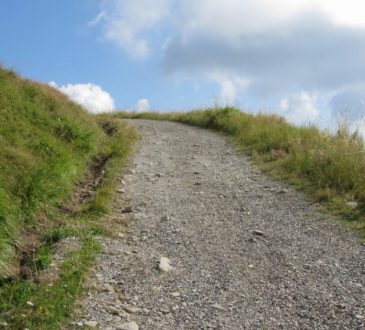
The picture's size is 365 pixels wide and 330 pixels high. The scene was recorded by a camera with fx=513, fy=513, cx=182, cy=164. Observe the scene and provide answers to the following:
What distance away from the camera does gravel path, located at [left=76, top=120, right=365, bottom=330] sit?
4.76 meters

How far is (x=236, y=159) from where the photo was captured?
12516 mm

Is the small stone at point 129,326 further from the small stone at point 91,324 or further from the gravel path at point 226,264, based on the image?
the small stone at point 91,324

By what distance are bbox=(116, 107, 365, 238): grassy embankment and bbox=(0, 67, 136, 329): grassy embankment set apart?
11.3 ft

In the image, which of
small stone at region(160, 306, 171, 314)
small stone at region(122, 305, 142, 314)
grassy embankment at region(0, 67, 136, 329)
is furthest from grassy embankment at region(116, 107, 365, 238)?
small stone at region(122, 305, 142, 314)

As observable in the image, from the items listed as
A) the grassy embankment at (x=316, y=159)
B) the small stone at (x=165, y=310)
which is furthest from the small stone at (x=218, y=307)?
the grassy embankment at (x=316, y=159)

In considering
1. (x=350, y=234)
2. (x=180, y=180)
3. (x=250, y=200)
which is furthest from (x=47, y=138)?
(x=350, y=234)

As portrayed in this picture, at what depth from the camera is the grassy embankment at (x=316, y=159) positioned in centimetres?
838

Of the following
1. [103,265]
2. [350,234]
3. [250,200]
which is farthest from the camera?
[250,200]

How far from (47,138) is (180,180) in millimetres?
2667

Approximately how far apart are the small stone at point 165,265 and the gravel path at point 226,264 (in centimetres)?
5

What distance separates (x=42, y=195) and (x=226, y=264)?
9.59ft

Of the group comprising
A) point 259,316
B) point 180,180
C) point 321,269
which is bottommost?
point 259,316

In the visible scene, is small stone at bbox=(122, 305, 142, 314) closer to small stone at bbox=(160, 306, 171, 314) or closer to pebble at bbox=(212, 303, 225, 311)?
small stone at bbox=(160, 306, 171, 314)

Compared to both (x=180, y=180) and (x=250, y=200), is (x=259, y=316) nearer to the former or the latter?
(x=250, y=200)
